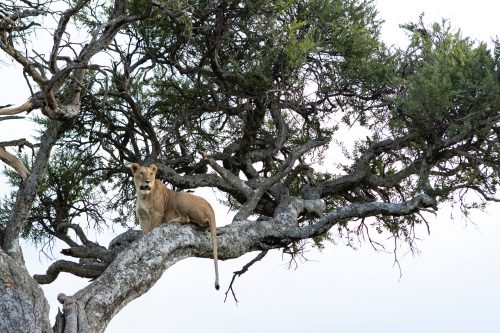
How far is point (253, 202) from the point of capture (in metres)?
11.4

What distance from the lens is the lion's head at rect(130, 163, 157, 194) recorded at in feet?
33.3

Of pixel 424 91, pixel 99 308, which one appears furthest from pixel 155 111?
pixel 99 308

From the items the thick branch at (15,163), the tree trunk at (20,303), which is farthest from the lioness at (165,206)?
the tree trunk at (20,303)

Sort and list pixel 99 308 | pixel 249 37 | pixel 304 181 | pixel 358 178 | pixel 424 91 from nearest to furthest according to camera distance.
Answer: pixel 99 308 → pixel 424 91 → pixel 249 37 → pixel 358 178 → pixel 304 181

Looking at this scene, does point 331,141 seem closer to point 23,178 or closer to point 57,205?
point 57,205

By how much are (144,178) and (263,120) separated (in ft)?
10.1

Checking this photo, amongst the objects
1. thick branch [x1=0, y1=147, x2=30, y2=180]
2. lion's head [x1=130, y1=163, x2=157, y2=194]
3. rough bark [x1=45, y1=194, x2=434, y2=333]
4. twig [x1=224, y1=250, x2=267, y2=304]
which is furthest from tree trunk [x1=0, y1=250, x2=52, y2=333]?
twig [x1=224, y1=250, x2=267, y2=304]

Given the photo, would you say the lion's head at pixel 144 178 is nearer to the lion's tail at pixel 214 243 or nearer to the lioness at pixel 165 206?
the lioness at pixel 165 206

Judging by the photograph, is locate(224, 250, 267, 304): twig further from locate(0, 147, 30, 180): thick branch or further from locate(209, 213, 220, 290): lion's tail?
locate(0, 147, 30, 180): thick branch

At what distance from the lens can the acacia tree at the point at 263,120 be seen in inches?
435

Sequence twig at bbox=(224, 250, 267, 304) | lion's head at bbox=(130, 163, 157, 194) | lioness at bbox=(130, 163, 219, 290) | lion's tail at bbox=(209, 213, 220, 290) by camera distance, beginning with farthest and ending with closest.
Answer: twig at bbox=(224, 250, 267, 304)
lion's head at bbox=(130, 163, 157, 194)
lioness at bbox=(130, 163, 219, 290)
lion's tail at bbox=(209, 213, 220, 290)

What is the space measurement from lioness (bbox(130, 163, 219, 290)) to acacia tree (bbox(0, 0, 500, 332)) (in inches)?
15.6

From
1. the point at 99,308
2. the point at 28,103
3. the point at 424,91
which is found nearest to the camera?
the point at 99,308

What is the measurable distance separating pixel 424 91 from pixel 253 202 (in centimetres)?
266
